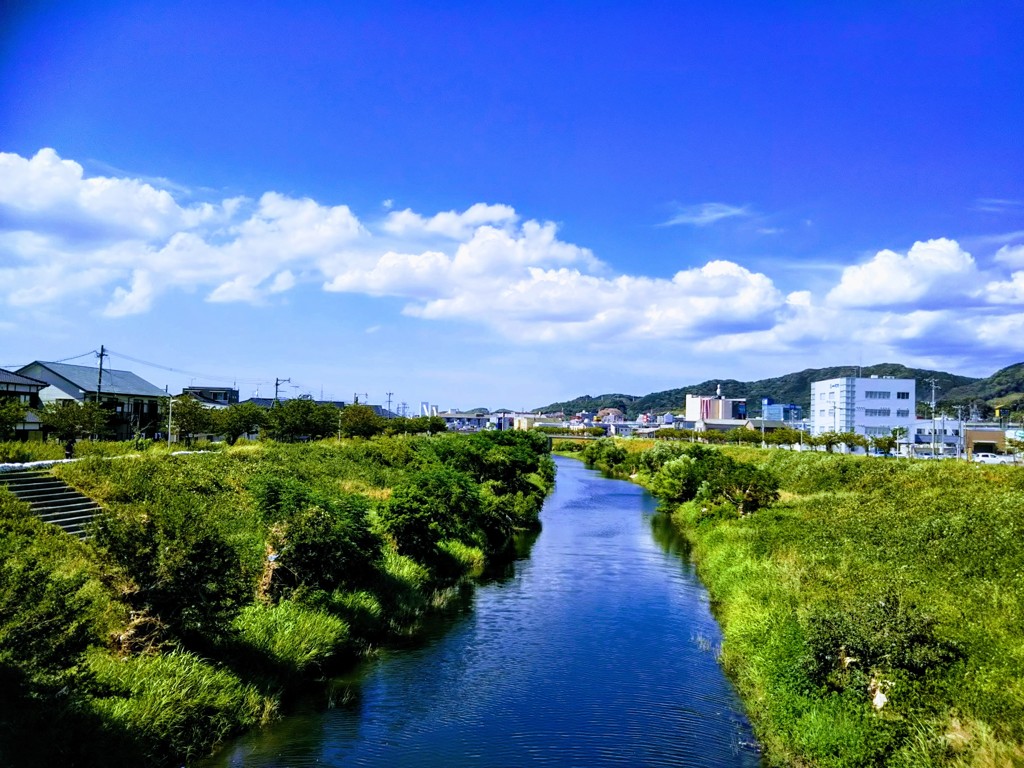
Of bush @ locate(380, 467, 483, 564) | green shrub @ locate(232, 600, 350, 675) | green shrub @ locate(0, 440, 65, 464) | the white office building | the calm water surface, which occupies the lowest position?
the calm water surface

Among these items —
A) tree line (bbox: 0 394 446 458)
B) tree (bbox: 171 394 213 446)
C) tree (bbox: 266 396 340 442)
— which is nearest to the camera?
tree line (bbox: 0 394 446 458)

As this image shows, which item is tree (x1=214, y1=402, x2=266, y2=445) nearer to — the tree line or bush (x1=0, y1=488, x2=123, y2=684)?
the tree line

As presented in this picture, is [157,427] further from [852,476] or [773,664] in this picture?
[773,664]

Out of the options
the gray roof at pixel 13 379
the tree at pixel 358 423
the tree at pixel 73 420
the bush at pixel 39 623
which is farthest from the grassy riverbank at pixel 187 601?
the tree at pixel 358 423

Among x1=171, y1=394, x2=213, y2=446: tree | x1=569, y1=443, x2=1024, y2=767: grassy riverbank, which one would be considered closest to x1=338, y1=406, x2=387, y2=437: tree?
x1=171, y1=394, x2=213, y2=446: tree

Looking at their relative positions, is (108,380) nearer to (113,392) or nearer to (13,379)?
(113,392)

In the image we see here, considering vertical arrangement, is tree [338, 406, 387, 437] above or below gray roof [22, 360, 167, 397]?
below

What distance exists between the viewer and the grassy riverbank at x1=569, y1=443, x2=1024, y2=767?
45.3 ft

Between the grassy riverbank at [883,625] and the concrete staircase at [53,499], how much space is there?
21.8 metres

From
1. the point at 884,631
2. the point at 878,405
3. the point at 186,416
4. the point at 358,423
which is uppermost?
the point at 878,405

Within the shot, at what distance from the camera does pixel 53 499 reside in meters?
25.6

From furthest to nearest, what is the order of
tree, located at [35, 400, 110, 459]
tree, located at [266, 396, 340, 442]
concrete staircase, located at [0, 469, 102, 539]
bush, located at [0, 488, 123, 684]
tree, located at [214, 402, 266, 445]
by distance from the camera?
tree, located at [214, 402, 266, 445] → tree, located at [266, 396, 340, 442] → tree, located at [35, 400, 110, 459] → concrete staircase, located at [0, 469, 102, 539] → bush, located at [0, 488, 123, 684]

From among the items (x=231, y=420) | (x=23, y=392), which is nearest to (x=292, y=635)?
(x=23, y=392)

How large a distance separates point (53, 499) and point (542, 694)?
747 inches
